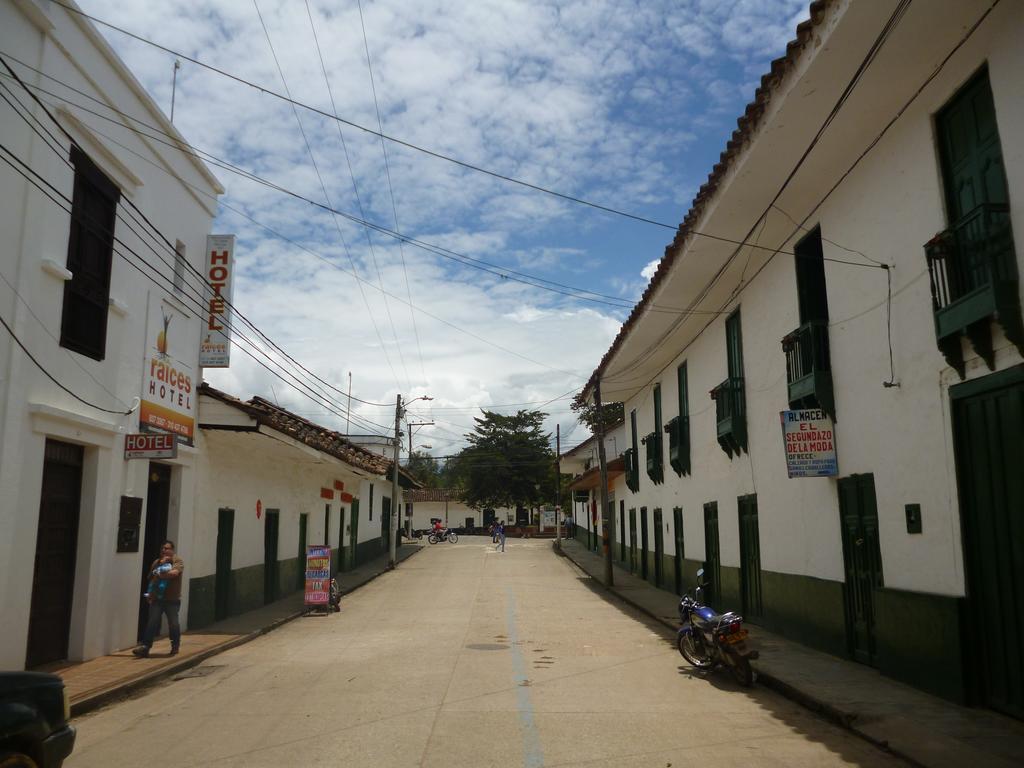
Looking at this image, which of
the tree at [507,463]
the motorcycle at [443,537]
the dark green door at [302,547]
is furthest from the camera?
the tree at [507,463]

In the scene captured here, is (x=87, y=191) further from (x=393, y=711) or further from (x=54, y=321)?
(x=393, y=711)

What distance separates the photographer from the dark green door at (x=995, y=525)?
7383mm

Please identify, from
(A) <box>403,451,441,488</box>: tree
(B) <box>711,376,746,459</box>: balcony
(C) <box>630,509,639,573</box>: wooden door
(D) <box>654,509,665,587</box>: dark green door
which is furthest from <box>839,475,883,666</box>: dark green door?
(A) <box>403,451,441,488</box>: tree

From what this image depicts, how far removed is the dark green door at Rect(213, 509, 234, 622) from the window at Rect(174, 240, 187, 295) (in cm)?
452

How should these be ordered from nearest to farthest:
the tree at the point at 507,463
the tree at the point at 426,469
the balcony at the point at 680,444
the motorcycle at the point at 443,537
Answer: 1. the balcony at the point at 680,444
2. the motorcycle at the point at 443,537
3. the tree at the point at 507,463
4. the tree at the point at 426,469

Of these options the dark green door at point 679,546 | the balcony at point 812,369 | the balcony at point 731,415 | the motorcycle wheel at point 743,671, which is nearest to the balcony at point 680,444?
the dark green door at point 679,546

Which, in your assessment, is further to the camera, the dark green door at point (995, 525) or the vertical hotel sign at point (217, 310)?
the vertical hotel sign at point (217, 310)

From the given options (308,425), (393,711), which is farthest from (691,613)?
(308,425)

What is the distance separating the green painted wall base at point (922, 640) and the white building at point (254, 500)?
10.5m

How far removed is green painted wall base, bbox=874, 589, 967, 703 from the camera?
26.8 feet

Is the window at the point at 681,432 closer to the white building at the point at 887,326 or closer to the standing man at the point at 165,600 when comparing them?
the white building at the point at 887,326

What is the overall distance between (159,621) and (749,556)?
1015 centimetres

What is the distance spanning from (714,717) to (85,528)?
28.3 feet

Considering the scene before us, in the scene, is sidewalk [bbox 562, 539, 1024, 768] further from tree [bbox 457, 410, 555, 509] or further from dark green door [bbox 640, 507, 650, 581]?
tree [bbox 457, 410, 555, 509]
